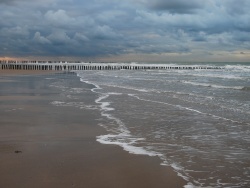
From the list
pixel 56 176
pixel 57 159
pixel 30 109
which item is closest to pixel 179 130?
pixel 57 159

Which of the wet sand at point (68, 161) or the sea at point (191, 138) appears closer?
the wet sand at point (68, 161)

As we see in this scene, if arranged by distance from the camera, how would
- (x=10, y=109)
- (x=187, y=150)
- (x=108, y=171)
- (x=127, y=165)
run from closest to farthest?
(x=108, y=171), (x=127, y=165), (x=187, y=150), (x=10, y=109)

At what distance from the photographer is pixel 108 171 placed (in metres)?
6.02

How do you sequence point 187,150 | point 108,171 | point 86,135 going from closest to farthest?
point 108,171
point 187,150
point 86,135

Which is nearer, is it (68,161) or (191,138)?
(68,161)

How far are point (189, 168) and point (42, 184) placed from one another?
2.51 metres

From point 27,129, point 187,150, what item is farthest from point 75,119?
point 187,150

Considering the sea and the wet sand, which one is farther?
the sea

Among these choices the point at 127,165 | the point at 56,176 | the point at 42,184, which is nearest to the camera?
the point at 42,184

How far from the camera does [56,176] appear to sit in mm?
5613

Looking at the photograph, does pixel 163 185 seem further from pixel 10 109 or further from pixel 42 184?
pixel 10 109

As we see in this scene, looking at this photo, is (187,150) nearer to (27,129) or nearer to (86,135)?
(86,135)

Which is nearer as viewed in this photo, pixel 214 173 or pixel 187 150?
pixel 214 173

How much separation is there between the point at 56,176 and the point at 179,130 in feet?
16.4
